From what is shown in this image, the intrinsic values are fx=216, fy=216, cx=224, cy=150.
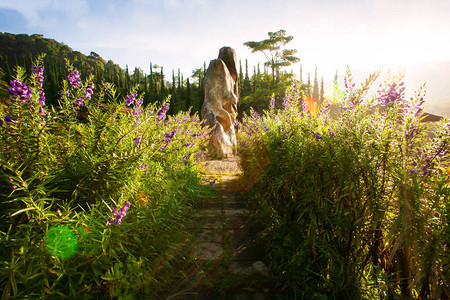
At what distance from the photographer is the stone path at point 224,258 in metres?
1.86

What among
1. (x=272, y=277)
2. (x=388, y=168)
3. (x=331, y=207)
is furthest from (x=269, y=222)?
(x=388, y=168)

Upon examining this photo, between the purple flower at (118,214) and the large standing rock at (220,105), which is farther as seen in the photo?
the large standing rock at (220,105)

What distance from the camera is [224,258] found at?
2.31 m

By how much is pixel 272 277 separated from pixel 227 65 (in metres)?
12.2

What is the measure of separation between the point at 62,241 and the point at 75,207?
309 millimetres

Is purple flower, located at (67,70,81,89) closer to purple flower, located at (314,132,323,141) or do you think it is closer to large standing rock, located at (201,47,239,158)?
purple flower, located at (314,132,323,141)

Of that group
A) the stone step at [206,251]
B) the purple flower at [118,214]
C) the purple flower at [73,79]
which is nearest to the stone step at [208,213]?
the stone step at [206,251]

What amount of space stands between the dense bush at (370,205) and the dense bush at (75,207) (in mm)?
1308

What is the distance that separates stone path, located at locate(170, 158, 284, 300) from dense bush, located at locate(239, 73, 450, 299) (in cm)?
22

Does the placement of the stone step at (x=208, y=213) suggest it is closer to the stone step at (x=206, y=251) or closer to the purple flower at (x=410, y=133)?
the stone step at (x=206, y=251)

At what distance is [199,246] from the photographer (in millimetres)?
2525

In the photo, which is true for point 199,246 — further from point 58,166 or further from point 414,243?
point 414,243

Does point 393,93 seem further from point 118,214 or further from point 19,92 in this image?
point 19,92

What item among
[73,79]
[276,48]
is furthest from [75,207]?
[276,48]
